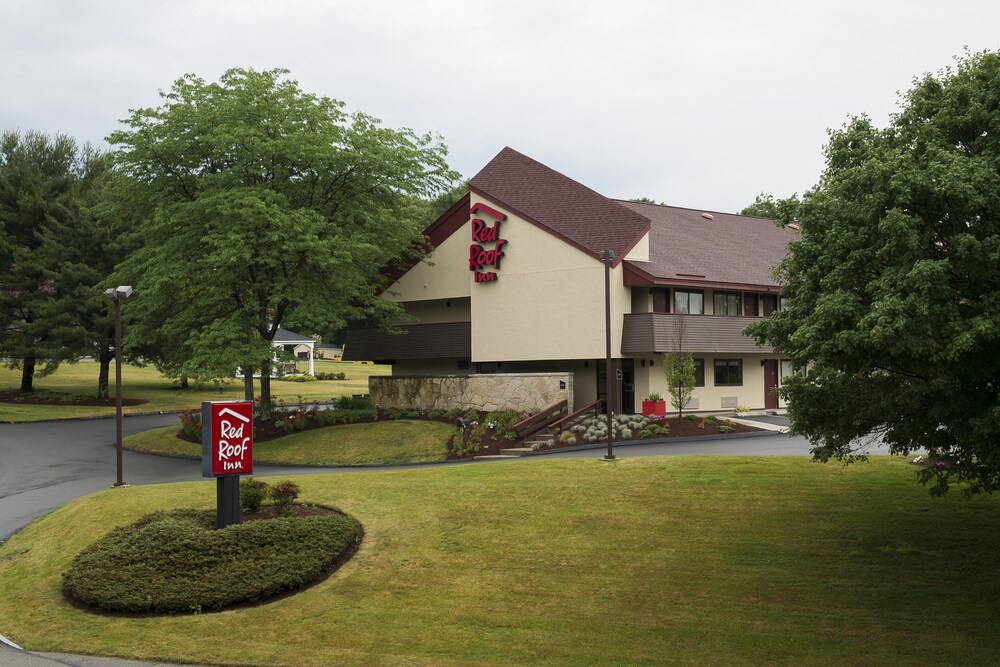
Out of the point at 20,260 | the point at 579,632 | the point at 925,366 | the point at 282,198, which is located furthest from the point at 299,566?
the point at 20,260

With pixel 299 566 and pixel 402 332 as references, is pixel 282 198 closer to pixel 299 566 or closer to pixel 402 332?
pixel 402 332

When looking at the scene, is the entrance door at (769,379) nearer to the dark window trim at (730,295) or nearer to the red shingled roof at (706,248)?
the dark window trim at (730,295)

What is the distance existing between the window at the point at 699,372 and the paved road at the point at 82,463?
12.1ft

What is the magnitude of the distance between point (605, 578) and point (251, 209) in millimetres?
24330

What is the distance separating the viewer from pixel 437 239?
4584 cm

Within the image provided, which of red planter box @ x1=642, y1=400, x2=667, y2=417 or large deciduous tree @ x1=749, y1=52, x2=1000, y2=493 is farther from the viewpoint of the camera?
red planter box @ x1=642, y1=400, x2=667, y2=417

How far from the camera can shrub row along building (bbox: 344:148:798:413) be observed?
39.8 metres

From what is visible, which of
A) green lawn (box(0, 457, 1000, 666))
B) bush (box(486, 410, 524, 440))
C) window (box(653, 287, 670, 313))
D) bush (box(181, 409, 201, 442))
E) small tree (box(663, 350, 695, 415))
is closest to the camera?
green lawn (box(0, 457, 1000, 666))

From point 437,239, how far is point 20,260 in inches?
1062

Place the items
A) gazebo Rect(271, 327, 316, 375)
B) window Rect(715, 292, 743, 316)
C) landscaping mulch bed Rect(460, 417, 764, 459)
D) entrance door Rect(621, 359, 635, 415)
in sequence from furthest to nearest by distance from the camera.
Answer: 1. gazebo Rect(271, 327, 316, 375)
2. window Rect(715, 292, 743, 316)
3. entrance door Rect(621, 359, 635, 415)
4. landscaping mulch bed Rect(460, 417, 764, 459)

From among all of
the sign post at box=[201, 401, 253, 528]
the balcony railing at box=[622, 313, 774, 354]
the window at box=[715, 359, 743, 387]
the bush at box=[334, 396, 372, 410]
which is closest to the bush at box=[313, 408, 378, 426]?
the bush at box=[334, 396, 372, 410]

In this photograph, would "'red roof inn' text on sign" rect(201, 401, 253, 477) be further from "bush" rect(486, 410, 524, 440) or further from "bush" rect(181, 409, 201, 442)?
"bush" rect(181, 409, 201, 442)

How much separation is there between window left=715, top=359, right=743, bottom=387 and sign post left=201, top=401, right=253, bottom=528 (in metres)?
28.8

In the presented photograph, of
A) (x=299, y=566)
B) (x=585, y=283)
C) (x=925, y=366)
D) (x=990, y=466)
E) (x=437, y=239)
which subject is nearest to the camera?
(x=925, y=366)
